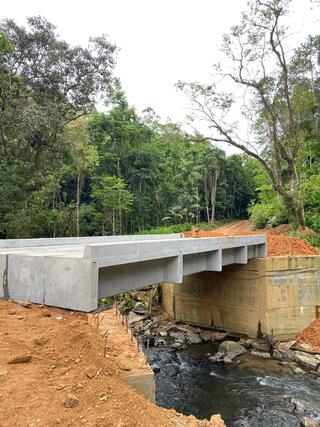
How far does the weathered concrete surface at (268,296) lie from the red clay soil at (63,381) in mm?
9751

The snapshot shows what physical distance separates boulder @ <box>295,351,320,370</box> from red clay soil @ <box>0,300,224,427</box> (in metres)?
8.34

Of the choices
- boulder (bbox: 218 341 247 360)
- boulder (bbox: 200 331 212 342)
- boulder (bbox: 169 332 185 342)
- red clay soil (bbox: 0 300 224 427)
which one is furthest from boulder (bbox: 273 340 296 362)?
red clay soil (bbox: 0 300 224 427)

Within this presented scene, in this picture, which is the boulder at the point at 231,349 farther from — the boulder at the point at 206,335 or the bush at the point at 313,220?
the bush at the point at 313,220

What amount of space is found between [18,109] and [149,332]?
44.1 ft

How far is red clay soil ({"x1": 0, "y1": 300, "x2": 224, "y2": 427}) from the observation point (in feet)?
11.1

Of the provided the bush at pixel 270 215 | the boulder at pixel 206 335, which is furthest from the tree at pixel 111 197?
the boulder at pixel 206 335

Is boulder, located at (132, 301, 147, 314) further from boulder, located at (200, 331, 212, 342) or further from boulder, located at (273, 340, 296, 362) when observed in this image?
boulder, located at (273, 340, 296, 362)

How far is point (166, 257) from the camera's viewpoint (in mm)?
8695

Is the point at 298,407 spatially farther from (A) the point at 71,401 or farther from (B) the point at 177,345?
(A) the point at 71,401

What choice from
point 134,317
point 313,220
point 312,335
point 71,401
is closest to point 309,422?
point 312,335

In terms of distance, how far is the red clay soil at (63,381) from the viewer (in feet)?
11.1

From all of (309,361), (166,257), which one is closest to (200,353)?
(309,361)

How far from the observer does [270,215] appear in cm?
2405

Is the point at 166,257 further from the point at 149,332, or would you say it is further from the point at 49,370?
the point at 149,332
